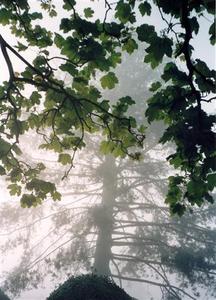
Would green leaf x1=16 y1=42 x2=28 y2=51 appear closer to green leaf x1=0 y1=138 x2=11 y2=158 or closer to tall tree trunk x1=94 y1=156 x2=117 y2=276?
green leaf x1=0 y1=138 x2=11 y2=158

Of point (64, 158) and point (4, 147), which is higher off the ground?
point (64, 158)

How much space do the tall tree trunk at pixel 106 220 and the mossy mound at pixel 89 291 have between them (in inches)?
261

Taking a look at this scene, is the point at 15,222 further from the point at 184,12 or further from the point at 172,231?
the point at 184,12

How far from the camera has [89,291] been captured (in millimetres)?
13062

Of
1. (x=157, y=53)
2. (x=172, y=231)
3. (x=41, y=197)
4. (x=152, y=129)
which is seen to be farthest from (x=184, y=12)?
(x=172, y=231)

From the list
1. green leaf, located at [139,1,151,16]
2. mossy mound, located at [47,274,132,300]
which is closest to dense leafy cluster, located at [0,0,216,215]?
green leaf, located at [139,1,151,16]

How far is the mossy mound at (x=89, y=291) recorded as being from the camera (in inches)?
508

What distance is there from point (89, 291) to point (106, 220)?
7351mm

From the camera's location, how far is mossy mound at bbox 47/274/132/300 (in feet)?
42.3

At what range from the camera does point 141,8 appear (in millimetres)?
4125

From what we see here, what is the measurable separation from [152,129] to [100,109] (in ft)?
55.9

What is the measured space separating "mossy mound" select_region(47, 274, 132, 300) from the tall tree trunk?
662cm

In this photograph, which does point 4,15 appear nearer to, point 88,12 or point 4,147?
point 88,12

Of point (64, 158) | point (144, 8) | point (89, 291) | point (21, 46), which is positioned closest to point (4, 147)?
point (64, 158)
